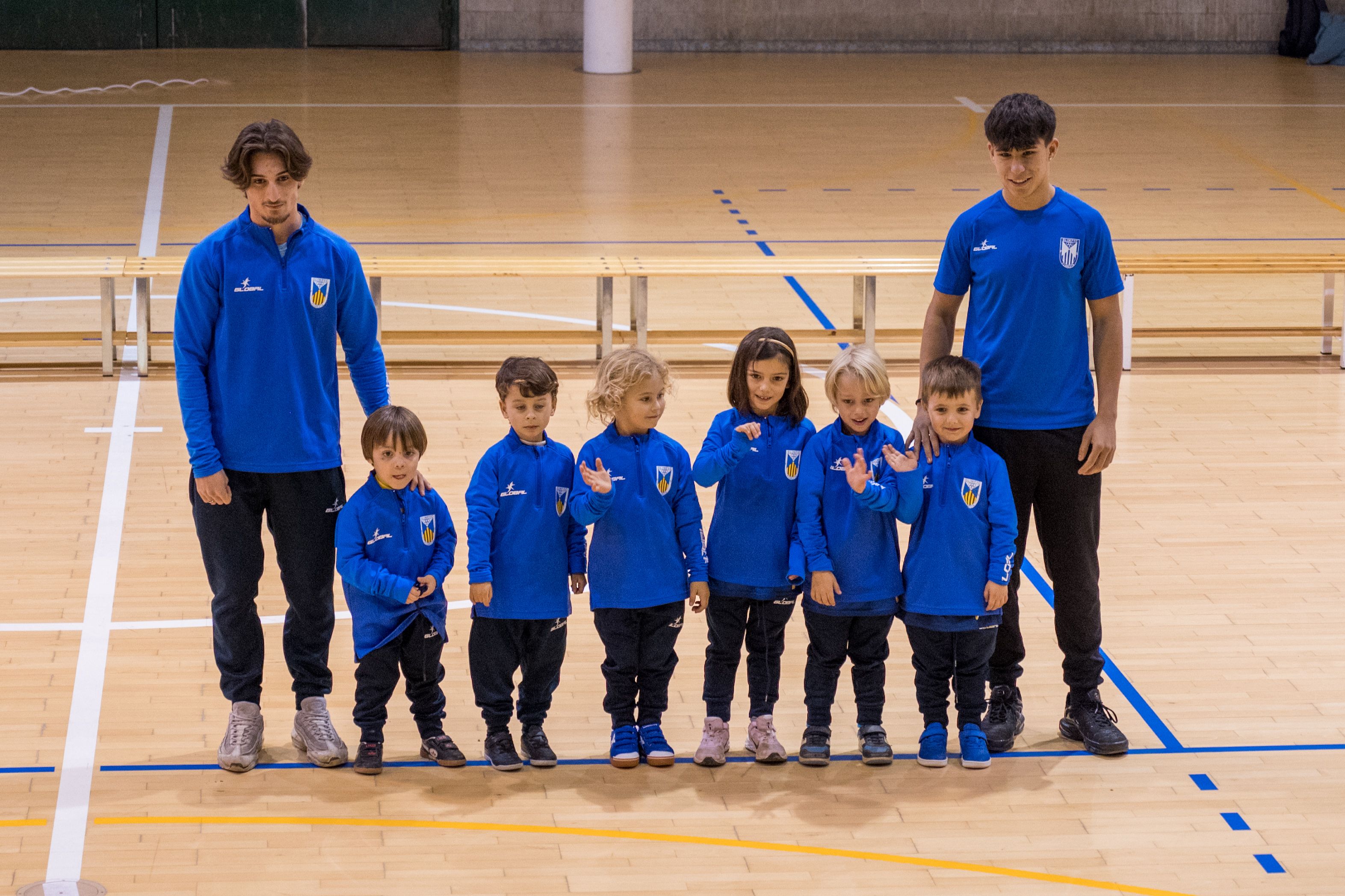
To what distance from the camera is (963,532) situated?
4.59m

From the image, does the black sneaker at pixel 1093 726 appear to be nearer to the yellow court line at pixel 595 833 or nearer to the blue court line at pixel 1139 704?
the blue court line at pixel 1139 704

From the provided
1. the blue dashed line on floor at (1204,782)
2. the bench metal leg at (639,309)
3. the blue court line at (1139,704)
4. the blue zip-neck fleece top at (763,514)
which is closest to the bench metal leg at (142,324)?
the bench metal leg at (639,309)

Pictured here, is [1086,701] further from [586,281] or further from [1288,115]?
[1288,115]

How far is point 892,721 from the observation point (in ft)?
16.6

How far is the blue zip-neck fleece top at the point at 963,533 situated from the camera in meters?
4.58

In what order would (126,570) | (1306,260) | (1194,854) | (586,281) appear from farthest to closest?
(586,281) < (1306,260) < (126,570) < (1194,854)

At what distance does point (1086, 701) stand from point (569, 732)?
1558mm

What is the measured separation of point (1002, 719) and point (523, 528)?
155 cm

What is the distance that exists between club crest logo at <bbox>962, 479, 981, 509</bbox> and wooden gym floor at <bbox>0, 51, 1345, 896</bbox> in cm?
80

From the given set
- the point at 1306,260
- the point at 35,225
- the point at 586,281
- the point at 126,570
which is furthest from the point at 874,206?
the point at 126,570

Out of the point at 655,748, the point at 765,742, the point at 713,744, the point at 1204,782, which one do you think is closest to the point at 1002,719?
the point at 1204,782

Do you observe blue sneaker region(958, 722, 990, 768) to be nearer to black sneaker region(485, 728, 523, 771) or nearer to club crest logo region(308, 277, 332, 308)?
black sneaker region(485, 728, 523, 771)

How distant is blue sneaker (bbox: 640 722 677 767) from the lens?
4676 millimetres

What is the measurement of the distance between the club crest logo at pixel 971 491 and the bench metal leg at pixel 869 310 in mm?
4647
